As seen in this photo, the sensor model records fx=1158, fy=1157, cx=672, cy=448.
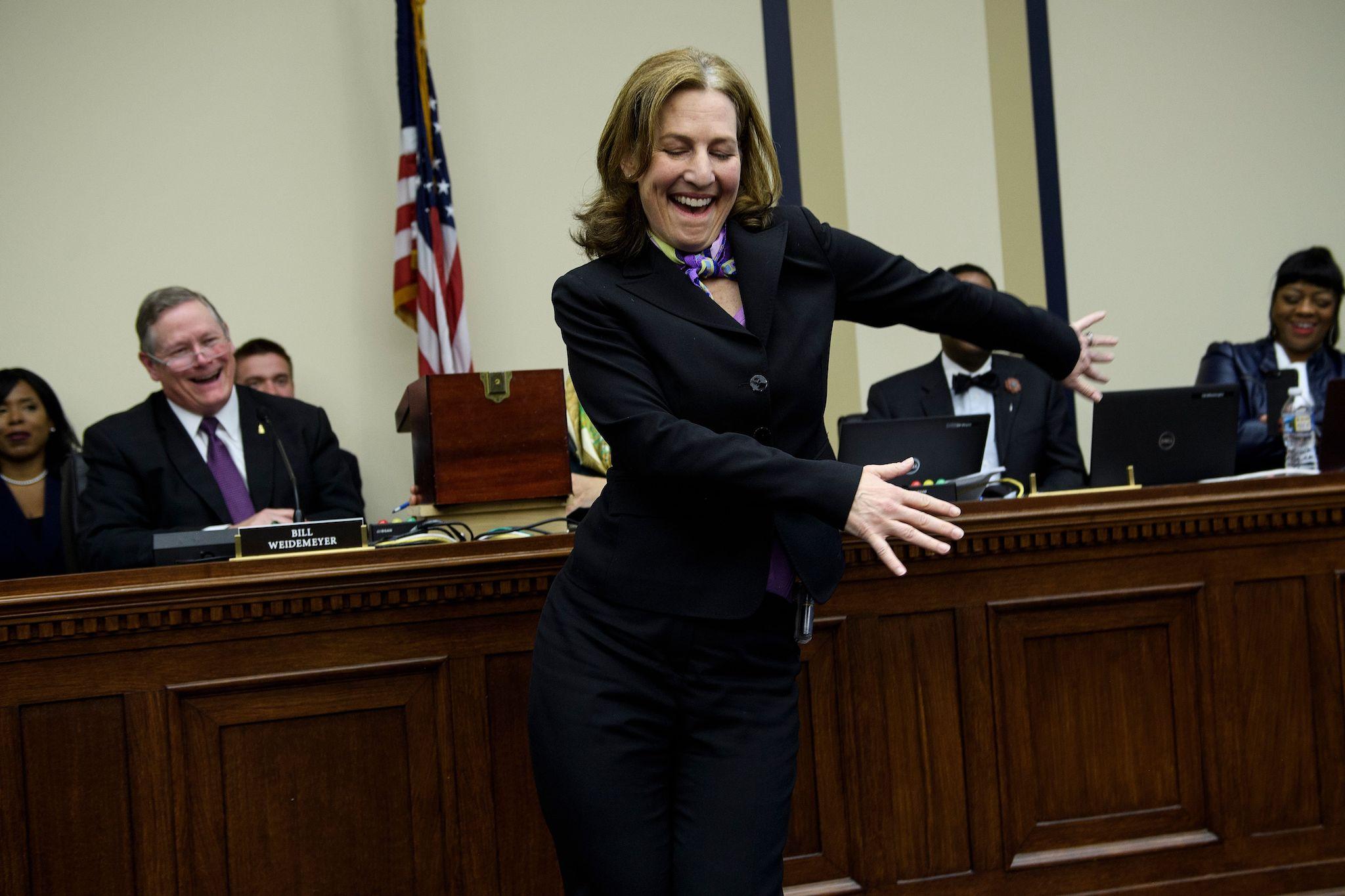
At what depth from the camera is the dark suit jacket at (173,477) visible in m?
2.83

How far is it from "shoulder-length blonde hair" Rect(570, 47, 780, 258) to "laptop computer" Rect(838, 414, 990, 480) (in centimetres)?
111

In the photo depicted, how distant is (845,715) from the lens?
7.61 ft

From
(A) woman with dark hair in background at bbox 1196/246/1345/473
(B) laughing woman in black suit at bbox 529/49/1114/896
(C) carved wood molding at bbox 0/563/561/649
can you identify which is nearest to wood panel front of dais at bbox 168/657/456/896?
(C) carved wood molding at bbox 0/563/561/649

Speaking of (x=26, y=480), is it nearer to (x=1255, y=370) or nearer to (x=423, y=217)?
(x=423, y=217)

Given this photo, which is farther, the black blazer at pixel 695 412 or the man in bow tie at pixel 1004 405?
the man in bow tie at pixel 1004 405

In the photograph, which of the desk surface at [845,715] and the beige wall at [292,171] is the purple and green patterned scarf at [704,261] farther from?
the beige wall at [292,171]

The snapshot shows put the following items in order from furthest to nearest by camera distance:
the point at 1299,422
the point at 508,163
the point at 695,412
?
the point at 508,163, the point at 1299,422, the point at 695,412

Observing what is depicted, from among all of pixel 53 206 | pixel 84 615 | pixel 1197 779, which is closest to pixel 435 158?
pixel 53 206

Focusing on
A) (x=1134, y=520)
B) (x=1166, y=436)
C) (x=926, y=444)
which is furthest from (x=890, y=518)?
(x=1166, y=436)

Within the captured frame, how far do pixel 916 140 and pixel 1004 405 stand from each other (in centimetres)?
191

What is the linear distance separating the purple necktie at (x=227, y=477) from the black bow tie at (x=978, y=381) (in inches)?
91.9

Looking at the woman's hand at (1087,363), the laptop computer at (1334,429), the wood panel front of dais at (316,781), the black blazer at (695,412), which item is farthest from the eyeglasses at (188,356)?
the laptop computer at (1334,429)

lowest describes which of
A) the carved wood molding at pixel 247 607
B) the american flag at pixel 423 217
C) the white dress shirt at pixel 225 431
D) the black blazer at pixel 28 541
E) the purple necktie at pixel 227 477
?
the carved wood molding at pixel 247 607

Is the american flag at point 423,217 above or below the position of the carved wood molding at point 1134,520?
above
